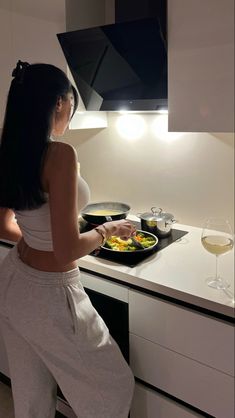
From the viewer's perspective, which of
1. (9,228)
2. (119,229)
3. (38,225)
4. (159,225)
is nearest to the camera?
(38,225)

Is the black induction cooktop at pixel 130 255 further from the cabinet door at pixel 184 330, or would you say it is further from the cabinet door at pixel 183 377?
the cabinet door at pixel 183 377

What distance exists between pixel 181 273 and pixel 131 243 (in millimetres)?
243

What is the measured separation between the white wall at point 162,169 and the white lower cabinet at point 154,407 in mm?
630

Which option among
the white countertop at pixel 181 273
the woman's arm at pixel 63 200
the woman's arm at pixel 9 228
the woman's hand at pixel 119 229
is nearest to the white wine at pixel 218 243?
the white countertop at pixel 181 273

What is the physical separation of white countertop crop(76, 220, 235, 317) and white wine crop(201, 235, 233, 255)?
0.34 feet

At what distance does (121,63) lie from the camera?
1343 millimetres

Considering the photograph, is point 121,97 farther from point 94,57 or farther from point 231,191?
point 231,191

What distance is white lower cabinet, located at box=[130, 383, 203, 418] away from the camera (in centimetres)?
116

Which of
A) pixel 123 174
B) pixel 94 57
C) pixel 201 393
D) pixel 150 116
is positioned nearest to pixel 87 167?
pixel 123 174

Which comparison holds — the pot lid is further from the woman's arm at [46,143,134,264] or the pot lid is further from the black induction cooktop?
the woman's arm at [46,143,134,264]

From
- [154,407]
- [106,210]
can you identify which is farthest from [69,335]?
[106,210]

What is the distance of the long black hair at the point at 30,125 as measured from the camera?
0.97m

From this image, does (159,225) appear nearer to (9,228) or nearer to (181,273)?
(181,273)

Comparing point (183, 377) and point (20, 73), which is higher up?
point (20, 73)
